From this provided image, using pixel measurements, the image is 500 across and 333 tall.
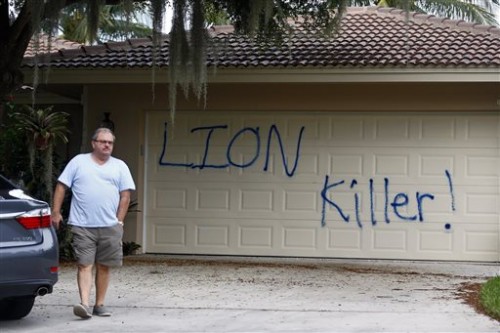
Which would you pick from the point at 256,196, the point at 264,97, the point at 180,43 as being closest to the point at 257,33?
the point at 180,43

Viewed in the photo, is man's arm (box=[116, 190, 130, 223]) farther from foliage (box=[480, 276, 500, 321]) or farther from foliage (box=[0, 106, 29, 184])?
foliage (box=[0, 106, 29, 184])

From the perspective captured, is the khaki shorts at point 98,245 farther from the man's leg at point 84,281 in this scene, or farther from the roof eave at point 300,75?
the roof eave at point 300,75

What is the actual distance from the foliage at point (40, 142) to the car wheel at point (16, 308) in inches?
155

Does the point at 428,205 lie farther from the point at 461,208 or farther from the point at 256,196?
the point at 256,196

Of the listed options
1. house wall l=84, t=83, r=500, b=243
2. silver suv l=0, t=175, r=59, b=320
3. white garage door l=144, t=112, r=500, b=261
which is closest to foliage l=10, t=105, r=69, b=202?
house wall l=84, t=83, r=500, b=243

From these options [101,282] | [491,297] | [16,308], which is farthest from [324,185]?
[16,308]

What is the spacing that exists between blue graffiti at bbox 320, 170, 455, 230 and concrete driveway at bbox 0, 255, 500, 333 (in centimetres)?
72

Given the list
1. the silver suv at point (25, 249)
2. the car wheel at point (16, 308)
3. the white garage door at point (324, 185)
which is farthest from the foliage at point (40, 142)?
the silver suv at point (25, 249)

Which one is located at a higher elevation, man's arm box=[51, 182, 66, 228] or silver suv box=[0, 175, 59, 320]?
man's arm box=[51, 182, 66, 228]

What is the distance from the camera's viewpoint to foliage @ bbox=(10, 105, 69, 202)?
11.4m

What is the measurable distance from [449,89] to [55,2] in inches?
229

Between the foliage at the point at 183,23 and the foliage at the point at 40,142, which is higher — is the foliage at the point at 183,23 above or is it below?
above

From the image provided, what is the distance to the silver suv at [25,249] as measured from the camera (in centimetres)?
661

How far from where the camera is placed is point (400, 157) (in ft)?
40.5
